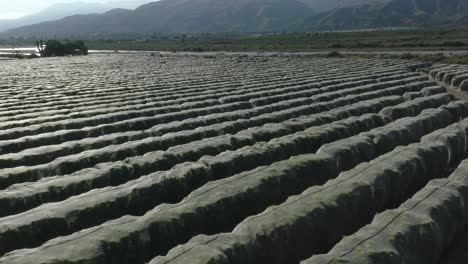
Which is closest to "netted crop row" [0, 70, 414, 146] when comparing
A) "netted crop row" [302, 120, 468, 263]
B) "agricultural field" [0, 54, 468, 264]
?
"agricultural field" [0, 54, 468, 264]

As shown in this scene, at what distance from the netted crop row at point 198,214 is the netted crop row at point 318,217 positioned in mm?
964

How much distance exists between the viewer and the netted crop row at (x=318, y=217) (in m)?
5.95

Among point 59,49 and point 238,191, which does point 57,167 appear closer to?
point 238,191

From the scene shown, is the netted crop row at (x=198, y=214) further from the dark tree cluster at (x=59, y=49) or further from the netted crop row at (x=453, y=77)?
the dark tree cluster at (x=59, y=49)

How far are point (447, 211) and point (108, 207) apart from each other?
5.95 m

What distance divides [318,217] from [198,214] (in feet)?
6.61

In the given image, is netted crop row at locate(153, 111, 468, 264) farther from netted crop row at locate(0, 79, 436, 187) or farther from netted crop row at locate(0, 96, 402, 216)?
netted crop row at locate(0, 79, 436, 187)

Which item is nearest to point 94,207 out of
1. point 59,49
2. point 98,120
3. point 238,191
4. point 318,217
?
point 238,191

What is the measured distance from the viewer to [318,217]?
723cm

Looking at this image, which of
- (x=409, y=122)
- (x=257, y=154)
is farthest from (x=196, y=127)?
(x=409, y=122)

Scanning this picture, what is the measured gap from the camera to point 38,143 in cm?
1309

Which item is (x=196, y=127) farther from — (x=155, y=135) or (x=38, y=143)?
(x=38, y=143)

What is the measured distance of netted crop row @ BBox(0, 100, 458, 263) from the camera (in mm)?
6148

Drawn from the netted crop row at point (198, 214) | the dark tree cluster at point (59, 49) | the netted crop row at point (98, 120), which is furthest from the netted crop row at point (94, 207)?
the dark tree cluster at point (59, 49)
